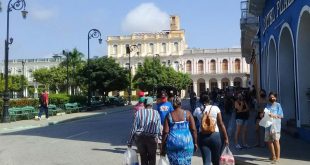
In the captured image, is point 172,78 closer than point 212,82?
Yes

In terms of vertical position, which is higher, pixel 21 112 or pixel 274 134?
pixel 274 134

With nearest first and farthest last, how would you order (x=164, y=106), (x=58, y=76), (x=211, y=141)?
(x=211, y=141) → (x=164, y=106) → (x=58, y=76)

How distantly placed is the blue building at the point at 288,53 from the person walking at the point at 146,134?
291 inches

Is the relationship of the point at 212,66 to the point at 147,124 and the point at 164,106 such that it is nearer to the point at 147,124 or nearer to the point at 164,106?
the point at 164,106

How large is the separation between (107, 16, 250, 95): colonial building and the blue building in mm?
69677

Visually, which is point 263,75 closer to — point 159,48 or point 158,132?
point 158,132

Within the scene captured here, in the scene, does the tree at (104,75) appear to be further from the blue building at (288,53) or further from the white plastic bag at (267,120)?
the white plastic bag at (267,120)

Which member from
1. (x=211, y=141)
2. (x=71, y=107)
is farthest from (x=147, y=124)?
(x=71, y=107)

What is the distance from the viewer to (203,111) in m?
8.30

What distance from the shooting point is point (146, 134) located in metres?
7.98

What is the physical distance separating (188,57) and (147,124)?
9107cm

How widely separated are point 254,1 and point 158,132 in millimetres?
16312

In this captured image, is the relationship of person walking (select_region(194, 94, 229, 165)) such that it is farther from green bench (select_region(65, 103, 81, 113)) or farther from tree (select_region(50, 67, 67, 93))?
tree (select_region(50, 67, 67, 93))

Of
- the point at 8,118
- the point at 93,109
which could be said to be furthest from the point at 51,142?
the point at 93,109
